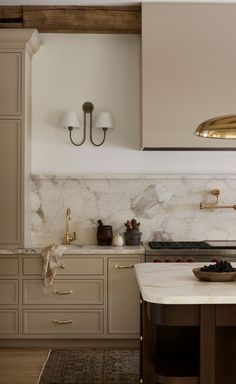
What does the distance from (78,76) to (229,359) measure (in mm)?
3407

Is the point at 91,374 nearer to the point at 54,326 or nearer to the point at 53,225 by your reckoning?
the point at 54,326

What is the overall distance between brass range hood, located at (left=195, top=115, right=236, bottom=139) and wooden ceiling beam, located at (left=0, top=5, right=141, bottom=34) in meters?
2.48

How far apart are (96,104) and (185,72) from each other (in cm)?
94

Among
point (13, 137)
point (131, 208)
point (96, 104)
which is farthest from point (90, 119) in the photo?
point (131, 208)

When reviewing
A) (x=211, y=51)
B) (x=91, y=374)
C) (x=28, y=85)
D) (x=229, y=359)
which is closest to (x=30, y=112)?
(x=28, y=85)

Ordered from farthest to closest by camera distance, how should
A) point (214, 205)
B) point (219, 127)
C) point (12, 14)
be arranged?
point (214, 205) → point (12, 14) → point (219, 127)

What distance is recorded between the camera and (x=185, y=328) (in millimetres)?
3174

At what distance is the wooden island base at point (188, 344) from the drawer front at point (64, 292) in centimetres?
183

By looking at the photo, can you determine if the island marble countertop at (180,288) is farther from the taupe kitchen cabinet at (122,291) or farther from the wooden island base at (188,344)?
the taupe kitchen cabinet at (122,291)

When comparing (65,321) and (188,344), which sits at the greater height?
(188,344)

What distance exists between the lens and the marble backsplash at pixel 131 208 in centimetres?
550

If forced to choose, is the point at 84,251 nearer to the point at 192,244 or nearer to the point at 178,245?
the point at 178,245

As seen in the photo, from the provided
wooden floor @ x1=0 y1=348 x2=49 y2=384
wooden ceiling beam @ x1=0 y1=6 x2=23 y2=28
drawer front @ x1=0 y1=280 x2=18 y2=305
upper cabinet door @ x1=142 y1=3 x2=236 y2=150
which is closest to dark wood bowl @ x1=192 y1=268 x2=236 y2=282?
wooden floor @ x1=0 y1=348 x2=49 y2=384

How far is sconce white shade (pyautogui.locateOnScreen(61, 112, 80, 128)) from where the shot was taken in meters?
5.36
